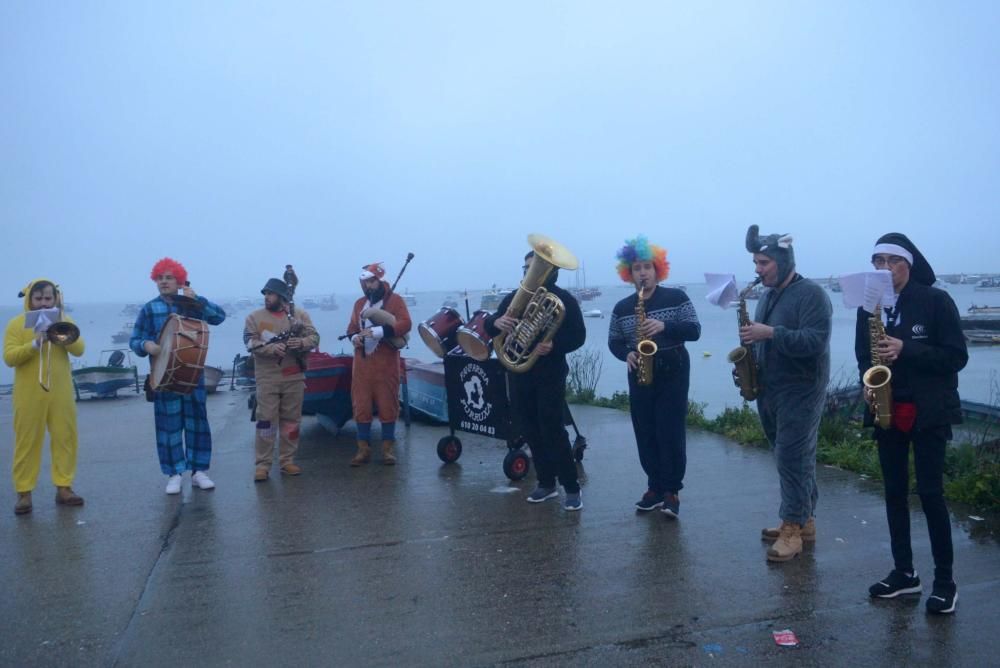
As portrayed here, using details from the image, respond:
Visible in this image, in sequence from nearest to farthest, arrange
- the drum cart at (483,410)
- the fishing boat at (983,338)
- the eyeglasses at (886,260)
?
the eyeglasses at (886,260) < the drum cart at (483,410) < the fishing boat at (983,338)

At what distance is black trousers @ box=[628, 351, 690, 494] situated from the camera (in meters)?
5.61

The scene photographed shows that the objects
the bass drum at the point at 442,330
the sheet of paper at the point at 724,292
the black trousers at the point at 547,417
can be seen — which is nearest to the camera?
the sheet of paper at the point at 724,292

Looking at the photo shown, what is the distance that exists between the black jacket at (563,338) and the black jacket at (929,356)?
7.34ft

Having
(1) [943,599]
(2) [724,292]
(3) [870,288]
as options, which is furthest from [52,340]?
(1) [943,599]

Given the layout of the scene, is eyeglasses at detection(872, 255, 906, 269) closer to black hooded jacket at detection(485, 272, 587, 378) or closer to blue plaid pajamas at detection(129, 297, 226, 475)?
black hooded jacket at detection(485, 272, 587, 378)

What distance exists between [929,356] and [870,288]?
0.43 meters

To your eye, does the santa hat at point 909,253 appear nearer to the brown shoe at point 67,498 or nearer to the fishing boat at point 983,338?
the brown shoe at point 67,498

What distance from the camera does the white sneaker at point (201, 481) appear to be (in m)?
6.94

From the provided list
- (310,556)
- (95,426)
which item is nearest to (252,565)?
(310,556)

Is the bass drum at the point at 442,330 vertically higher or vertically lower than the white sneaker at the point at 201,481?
higher

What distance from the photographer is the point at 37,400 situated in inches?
254

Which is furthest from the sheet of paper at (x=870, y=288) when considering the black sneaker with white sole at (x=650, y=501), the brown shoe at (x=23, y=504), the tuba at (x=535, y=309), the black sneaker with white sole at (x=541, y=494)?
the brown shoe at (x=23, y=504)

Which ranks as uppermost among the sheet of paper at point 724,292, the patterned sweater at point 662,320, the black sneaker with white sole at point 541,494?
the sheet of paper at point 724,292

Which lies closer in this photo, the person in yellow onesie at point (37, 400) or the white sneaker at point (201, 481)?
the person in yellow onesie at point (37, 400)
